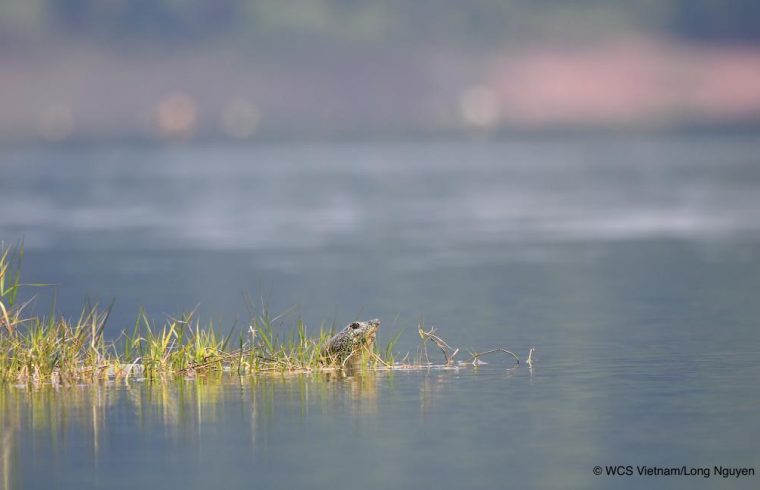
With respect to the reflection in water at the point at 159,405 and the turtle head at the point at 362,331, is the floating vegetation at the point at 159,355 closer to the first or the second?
the turtle head at the point at 362,331

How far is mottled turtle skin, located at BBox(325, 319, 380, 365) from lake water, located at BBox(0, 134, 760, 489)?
59 centimetres

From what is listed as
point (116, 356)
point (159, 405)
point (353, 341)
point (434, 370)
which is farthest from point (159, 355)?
point (434, 370)

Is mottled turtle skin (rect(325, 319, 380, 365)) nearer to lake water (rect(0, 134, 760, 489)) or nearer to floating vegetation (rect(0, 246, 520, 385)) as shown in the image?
floating vegetation (rect(0, 246, 520, 385))

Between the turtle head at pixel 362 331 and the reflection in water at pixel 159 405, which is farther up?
the turtle head at pixel 362 331

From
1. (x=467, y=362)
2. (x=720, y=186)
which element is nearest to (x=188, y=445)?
(x=467, y=362)

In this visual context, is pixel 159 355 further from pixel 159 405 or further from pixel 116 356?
pixel 159 405

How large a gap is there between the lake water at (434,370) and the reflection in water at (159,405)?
40 mm

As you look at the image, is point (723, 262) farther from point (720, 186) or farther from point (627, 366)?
point (720, 186)

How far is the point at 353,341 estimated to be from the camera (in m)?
18.9

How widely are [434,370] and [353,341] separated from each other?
87 centimetres

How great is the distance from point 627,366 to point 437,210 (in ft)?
198

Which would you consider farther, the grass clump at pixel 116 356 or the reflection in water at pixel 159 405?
the grass clump at pixel 116 356

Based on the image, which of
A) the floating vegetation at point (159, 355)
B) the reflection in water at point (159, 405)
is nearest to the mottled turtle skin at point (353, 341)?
the floating vegetation at point (159, 355)

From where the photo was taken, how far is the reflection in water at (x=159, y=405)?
14938 mm
